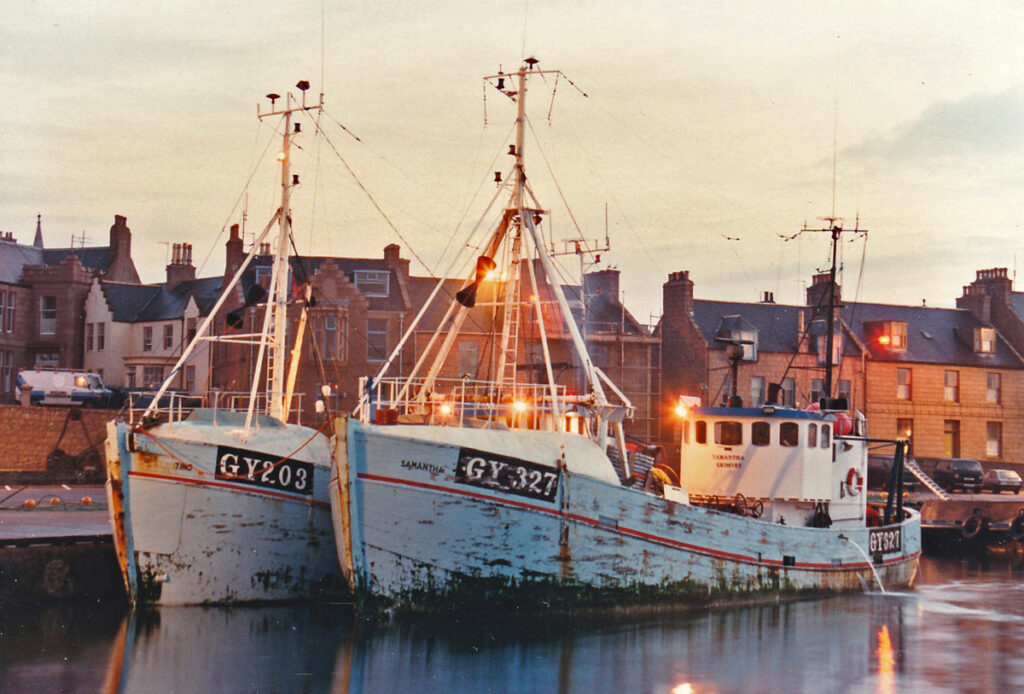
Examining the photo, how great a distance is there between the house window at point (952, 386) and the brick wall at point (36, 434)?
39.2m

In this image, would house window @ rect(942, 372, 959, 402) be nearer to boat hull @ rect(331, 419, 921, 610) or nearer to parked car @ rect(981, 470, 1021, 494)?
parked car @ rect(981, 470, 1021, 494)

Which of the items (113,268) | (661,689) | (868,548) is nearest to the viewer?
(661,689)

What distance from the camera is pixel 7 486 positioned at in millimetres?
38281

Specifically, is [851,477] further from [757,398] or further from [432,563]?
[757,398]

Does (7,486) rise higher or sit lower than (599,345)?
lower

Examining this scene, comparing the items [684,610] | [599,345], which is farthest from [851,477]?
[599,345]

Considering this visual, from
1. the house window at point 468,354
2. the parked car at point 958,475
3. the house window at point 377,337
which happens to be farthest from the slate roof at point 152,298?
the parked car at point 958,475

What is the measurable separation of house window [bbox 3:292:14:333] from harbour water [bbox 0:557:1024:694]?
37793 millimetres

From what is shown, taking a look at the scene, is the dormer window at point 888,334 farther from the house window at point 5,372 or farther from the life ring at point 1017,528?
the house window at point 5,372

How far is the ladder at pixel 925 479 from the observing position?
4712 centimetres

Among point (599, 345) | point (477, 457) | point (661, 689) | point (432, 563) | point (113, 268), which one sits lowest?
point (661, 689)

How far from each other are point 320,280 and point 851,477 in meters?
27.8

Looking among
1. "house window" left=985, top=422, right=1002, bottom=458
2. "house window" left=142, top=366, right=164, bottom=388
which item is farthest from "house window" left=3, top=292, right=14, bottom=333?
"house window" left=985, top=422, right=1002, bottom=458

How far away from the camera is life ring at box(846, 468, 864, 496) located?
27.9m
